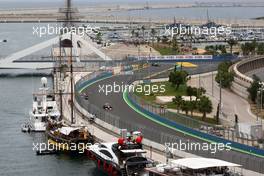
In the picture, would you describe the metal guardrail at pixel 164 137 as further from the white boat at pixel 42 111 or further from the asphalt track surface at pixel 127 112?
the white boat at pixel 42 111

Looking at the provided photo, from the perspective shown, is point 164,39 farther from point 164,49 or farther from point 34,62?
point 34,62

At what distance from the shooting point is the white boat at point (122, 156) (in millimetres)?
22141

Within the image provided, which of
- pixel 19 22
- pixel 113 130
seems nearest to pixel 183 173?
pixel 113 130

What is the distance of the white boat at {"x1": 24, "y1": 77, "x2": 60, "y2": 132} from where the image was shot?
31.1 meters

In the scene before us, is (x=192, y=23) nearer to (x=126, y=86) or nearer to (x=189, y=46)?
(x=189, y=46)

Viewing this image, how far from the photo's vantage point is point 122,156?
2295 centimetres

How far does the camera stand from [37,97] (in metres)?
34.8

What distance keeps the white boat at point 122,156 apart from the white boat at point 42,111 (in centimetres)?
668

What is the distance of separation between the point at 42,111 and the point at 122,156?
10304 millimetres

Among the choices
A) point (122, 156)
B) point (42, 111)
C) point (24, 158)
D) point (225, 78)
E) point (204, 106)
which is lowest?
point (24, 158)

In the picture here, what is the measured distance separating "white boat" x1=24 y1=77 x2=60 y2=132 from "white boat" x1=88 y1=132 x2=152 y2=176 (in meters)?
6.68

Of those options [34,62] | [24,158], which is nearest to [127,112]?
[24,158]

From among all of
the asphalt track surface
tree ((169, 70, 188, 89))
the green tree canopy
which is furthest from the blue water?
the green tree canopy

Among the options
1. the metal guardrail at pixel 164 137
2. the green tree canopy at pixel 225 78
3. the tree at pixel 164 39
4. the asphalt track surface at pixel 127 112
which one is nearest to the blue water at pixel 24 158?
the metal guardrail at pixel 164 137
